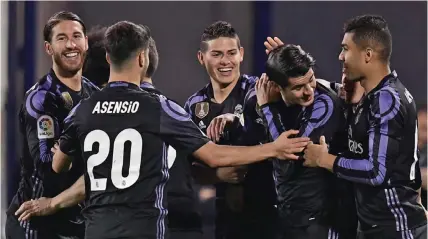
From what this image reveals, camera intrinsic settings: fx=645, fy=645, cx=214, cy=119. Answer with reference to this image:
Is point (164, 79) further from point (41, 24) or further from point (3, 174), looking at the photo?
point (3, 174)

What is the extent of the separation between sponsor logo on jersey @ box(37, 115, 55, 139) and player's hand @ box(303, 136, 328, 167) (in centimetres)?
122

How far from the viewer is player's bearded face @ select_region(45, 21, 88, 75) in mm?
3148

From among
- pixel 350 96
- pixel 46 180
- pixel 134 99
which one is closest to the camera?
pixel 134 99

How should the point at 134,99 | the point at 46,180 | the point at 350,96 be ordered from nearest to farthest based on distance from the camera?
the point at 134,99 < the point at 350,96 < the point at 46,180

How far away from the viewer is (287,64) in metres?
2.85

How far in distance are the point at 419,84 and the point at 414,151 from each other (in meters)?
0.64

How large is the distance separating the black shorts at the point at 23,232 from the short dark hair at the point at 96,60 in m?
0.79

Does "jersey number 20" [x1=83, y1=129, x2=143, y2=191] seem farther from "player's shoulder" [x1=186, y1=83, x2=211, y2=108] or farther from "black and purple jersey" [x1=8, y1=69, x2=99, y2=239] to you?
"player's shoulder" [x1=186, y1=83, x2=211, y2=108]

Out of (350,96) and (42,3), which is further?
(42,3)

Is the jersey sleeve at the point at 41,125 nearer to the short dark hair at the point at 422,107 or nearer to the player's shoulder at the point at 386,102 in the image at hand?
the player's shoulder at the point at 386,102

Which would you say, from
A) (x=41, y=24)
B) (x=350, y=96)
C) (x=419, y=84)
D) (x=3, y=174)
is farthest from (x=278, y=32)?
(x=3, y=174)

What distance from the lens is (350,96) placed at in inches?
119

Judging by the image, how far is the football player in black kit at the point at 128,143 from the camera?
2.61m

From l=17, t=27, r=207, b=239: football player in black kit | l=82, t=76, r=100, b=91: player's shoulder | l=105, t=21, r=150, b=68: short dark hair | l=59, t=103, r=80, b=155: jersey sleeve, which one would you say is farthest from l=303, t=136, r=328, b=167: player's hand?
l=82, t=76, r=100, b=91: player's shoulder
